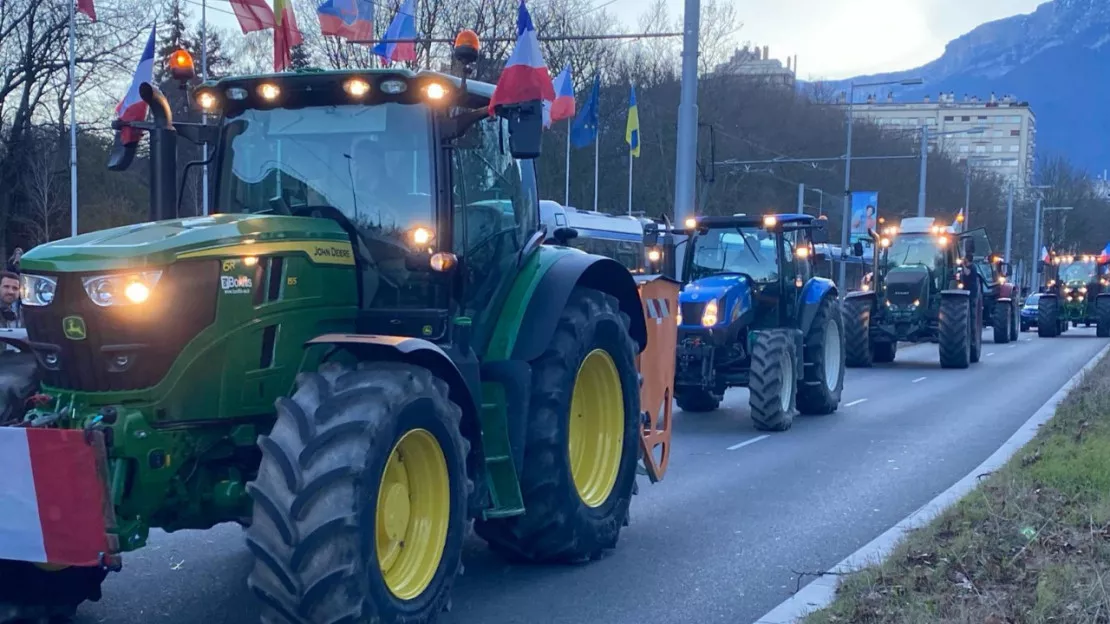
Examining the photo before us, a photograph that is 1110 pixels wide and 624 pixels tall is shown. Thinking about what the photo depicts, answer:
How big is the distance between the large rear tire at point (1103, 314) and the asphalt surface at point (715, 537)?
74.4ft

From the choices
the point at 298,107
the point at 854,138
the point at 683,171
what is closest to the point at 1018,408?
the point at 683,171

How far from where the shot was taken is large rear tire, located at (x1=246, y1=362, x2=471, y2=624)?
4707 mm

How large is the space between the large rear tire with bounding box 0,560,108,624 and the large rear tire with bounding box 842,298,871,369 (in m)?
17.2

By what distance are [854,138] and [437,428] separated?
2191 inches

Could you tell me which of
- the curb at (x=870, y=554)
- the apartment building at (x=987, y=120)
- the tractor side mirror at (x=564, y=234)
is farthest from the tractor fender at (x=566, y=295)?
the apartment building at (x=987, y=120)

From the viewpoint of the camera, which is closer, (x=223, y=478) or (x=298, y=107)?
(x=223, y=478)

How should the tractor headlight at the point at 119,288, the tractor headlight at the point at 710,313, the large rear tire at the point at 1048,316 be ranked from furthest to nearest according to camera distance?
1. the large rear tire at the point at 1048,316
2. the tractor headlight at the point at 710,313
3. the tractor headlight at the point at 119,288

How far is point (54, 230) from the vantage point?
35969 millimetres

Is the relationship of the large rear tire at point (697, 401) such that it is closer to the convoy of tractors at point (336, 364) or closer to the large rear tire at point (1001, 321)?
the convoy of tractors at point (336, 364)

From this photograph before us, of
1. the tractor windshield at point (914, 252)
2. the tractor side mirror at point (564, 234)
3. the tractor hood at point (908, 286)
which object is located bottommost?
the tractor hood at point (908, 286)

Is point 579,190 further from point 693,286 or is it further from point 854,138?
point 693,286

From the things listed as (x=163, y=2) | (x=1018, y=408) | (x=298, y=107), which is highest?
(x=163, y=2)

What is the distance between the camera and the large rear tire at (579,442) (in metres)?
6.67

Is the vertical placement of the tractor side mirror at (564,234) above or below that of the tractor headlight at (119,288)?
above
